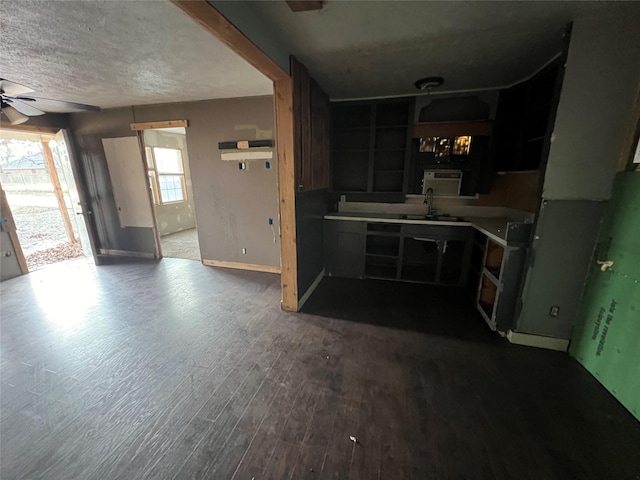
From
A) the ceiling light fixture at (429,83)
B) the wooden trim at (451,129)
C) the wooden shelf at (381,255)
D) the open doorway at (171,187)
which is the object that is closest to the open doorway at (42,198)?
the open doorway at (171,187)

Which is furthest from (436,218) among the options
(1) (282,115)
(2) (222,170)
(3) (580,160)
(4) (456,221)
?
(2) (222,170)

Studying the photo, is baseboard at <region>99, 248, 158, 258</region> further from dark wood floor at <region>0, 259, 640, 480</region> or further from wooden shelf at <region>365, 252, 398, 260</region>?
wooden shelf at <region>365, 252, 398, 260</region>

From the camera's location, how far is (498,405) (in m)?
1.66

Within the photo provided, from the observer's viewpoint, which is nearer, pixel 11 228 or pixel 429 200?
pixel 429 200

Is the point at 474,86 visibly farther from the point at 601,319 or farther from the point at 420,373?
the point at 420,373

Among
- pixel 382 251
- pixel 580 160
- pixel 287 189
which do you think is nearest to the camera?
pixel 580 160

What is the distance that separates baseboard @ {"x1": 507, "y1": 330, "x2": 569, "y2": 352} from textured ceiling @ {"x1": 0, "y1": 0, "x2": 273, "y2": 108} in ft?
12.0

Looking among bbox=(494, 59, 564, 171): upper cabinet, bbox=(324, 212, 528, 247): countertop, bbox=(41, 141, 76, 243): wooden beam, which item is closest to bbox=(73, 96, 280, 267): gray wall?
bbox=(41, 141, 76, 243): wooden beam

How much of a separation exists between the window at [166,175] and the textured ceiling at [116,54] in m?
2.71

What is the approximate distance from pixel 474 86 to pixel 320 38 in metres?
2.15

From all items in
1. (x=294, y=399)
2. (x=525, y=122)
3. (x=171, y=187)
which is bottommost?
(x=294, y=399)

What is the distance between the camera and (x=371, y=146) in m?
3.60

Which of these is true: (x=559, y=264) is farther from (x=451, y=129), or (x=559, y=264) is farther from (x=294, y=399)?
(x=294, y=399)

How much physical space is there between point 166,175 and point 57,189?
213 cm
